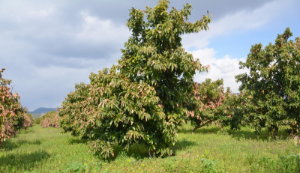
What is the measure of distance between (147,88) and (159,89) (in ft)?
3.62

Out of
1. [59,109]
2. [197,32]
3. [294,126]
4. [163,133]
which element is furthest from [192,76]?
[59,109]

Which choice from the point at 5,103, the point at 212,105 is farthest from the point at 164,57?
the point at 212,105

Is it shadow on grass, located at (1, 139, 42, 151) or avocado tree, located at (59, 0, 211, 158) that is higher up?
avocado tree, located at (59, 0, 211, 158)

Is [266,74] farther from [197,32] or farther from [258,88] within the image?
[197,32]

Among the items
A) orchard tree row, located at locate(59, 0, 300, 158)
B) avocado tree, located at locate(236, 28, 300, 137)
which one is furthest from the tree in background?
orchard tree row, located at locate(59, 0, 300, 158)

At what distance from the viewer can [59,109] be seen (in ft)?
59.7

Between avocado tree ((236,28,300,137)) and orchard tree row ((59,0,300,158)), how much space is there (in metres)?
0.05

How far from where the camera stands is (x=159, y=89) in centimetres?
953

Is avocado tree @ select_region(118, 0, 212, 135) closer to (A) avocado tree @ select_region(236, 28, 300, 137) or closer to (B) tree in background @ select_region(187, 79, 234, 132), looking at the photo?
(A) avocado tree @ select_region(236, 28, 300, 137)

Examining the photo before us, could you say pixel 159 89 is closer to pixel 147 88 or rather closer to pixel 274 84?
pixel 147 88

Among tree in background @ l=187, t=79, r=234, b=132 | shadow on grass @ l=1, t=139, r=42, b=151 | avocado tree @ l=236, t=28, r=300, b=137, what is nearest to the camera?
avocado tree @ l=236, t=28, r=300, b=137

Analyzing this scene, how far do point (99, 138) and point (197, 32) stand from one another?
7.40m

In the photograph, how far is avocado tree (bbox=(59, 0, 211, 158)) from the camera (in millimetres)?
8289

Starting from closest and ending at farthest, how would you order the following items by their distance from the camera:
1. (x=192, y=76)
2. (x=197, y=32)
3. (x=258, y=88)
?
(x=192, y=76), (x=197, y=32), (x=258, y=88)
